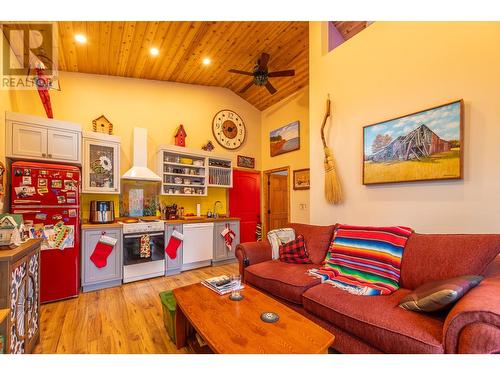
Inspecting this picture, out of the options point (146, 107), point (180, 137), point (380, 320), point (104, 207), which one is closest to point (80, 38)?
point (146, 107)

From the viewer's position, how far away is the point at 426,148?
2.01 m

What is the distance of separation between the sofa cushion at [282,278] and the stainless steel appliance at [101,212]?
6.88 feet

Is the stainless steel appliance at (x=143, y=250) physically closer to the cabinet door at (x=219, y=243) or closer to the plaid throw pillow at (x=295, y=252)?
the cabinet door at (x=219, y=243)

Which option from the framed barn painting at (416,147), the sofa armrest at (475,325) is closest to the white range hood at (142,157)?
the framed barn painting at (416,147)

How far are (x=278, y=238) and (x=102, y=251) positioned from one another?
2218 mm

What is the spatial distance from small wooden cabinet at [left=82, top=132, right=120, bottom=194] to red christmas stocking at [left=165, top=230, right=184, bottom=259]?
1.02 meters

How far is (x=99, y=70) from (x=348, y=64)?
11.5 feet

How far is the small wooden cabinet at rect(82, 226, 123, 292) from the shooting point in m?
2.72

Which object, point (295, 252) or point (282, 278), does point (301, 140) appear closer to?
point (295, 252)

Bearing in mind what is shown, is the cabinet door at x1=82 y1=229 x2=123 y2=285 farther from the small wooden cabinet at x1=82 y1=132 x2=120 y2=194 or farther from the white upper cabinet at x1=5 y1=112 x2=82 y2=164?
the white upper cabinet at x1=5 y1=112 x2=82 y2=164

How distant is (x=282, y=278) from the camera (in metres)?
1.97

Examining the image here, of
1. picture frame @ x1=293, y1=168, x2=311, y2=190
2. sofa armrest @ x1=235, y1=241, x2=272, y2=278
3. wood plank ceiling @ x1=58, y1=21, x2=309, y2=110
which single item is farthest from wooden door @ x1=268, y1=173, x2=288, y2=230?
sofa armrest @ x1=235, y1=241, x2=272, y2=278
